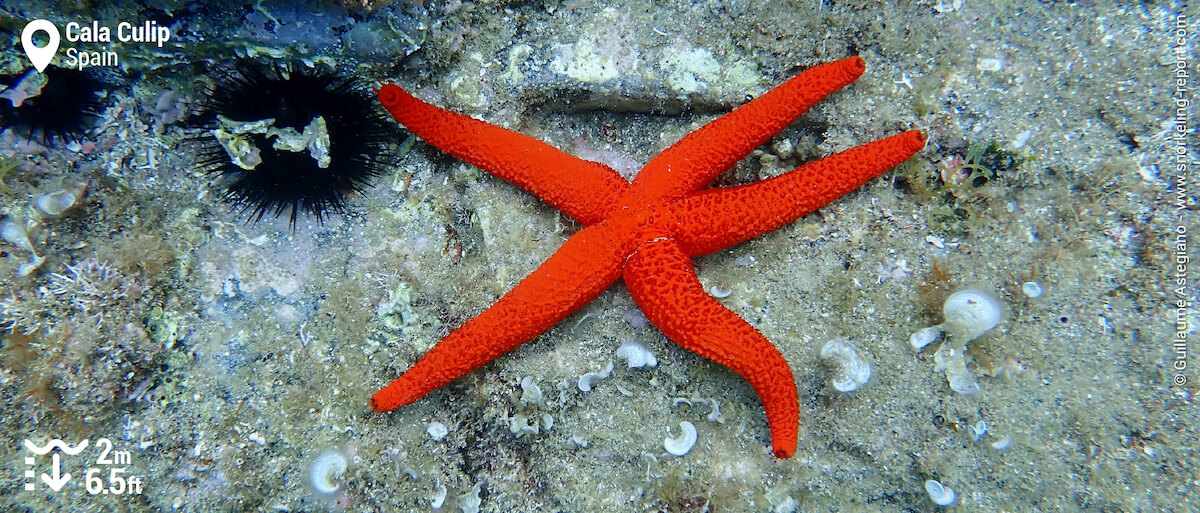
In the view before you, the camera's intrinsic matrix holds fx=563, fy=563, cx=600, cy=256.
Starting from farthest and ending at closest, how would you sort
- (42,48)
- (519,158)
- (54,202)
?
(519,158)
(54,202)
(42,48)

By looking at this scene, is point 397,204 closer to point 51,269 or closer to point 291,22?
point 291,22

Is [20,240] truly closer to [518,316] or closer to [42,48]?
[42,48]

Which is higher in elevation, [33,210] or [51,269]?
[33,210]

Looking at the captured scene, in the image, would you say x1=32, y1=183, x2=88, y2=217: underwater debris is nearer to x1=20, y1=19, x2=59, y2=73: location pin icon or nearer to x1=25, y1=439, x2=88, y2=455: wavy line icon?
x1=20, y1=19, x2=59, y2=73: location pin icon

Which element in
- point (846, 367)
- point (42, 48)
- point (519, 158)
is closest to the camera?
point (42, 48)

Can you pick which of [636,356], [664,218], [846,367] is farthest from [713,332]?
[846,367]

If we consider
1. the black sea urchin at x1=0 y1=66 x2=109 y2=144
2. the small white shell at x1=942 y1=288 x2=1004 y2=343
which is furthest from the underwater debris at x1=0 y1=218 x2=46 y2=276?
the small white shell at x1=942 y1=288 x2=1004 y2=343

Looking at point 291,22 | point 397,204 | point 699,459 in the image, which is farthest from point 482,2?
point 699,459
